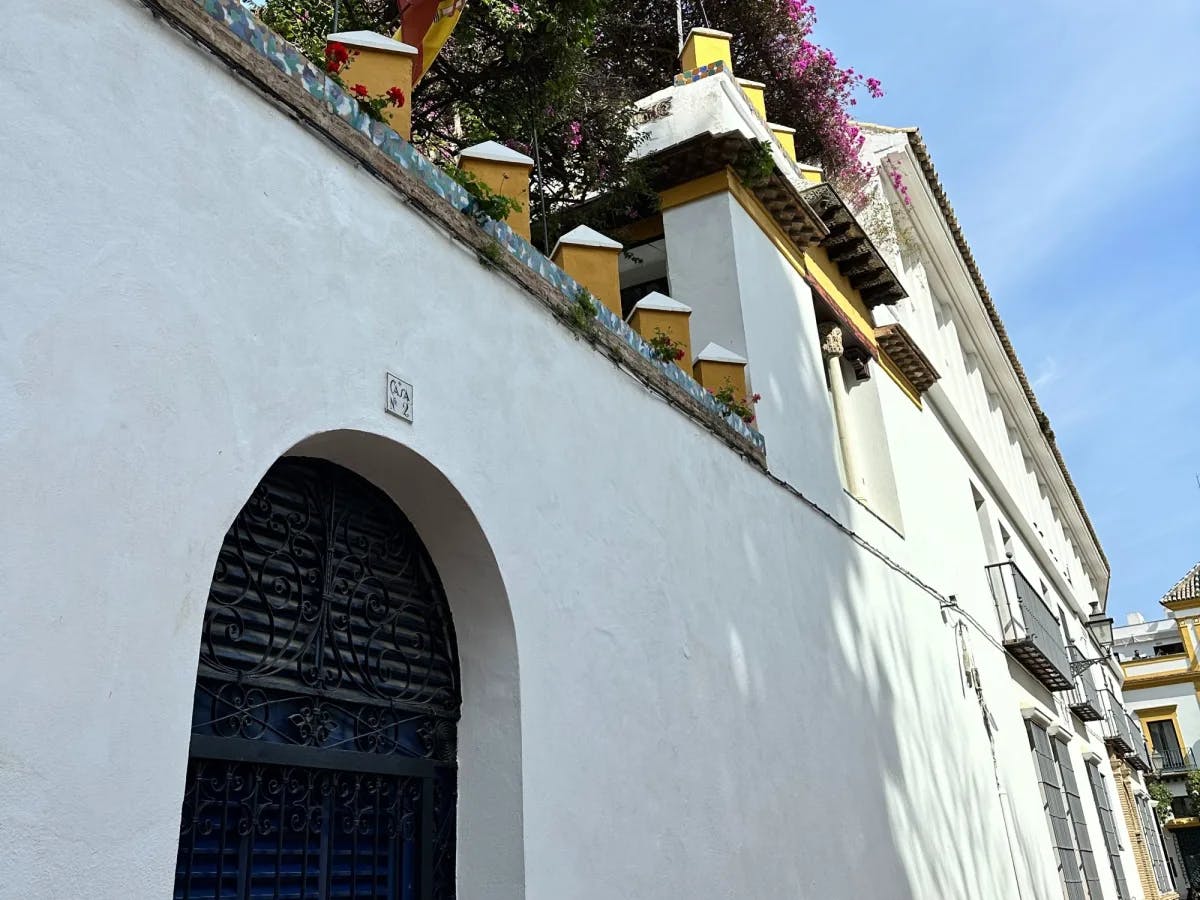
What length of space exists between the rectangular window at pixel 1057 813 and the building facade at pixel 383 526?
5101 mm

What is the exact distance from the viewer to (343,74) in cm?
357

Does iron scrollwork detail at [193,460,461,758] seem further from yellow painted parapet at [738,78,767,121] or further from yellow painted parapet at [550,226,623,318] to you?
yellow painted parapet at [738,78,767,121]

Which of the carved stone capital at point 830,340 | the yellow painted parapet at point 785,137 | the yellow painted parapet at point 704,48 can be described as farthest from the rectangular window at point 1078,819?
the yellow painted parapet at point 704,48

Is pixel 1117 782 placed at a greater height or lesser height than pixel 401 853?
greater

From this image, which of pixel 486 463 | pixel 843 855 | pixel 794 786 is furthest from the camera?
pixel 843 855

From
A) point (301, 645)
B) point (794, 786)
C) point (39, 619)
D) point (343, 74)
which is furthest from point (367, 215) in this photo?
point (794, 786)

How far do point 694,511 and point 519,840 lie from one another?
217cm

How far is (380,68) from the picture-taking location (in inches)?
145

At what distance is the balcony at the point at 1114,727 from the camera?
18.0 m

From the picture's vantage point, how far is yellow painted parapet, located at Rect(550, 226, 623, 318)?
4.90 meters

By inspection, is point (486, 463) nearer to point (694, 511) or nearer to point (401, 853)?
point (401, 853)

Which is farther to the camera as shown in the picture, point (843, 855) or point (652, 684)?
point (843, 855)

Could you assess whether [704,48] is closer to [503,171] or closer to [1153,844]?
[503,171]

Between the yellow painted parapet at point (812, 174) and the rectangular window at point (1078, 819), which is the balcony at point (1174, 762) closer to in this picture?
the rectangular window at point (1078, 819)
